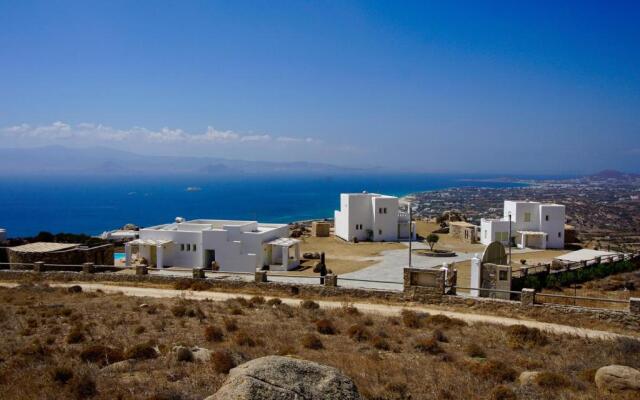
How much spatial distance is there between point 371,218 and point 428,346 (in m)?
32.9

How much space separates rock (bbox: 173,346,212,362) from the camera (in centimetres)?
1215

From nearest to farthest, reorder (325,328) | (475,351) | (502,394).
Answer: (502,394) → (475,351) → (325,328)

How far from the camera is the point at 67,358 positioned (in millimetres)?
12500

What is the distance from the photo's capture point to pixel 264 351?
13.7m

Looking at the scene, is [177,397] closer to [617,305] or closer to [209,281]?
[209,281]

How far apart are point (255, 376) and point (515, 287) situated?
2191 centimetres

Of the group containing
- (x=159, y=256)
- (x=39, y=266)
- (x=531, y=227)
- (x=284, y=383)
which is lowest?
(x=159, y=256)

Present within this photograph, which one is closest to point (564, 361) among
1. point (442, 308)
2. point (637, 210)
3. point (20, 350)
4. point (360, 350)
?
point (360, 350)

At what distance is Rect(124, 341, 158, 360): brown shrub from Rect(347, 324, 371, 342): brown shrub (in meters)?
6.17

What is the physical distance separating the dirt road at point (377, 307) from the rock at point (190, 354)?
8.96 meters

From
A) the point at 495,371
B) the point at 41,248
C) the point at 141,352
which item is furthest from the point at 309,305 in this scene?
the point at 41,248

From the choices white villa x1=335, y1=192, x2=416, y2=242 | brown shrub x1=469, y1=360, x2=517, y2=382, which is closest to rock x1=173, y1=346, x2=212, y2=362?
brown shrub x1=469, y1=360, x2=517, y2=382

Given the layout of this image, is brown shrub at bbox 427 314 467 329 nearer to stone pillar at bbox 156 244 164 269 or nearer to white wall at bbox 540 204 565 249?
stone pillar at bbox 156 244 164 269

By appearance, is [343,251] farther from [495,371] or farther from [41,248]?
[495,371]
